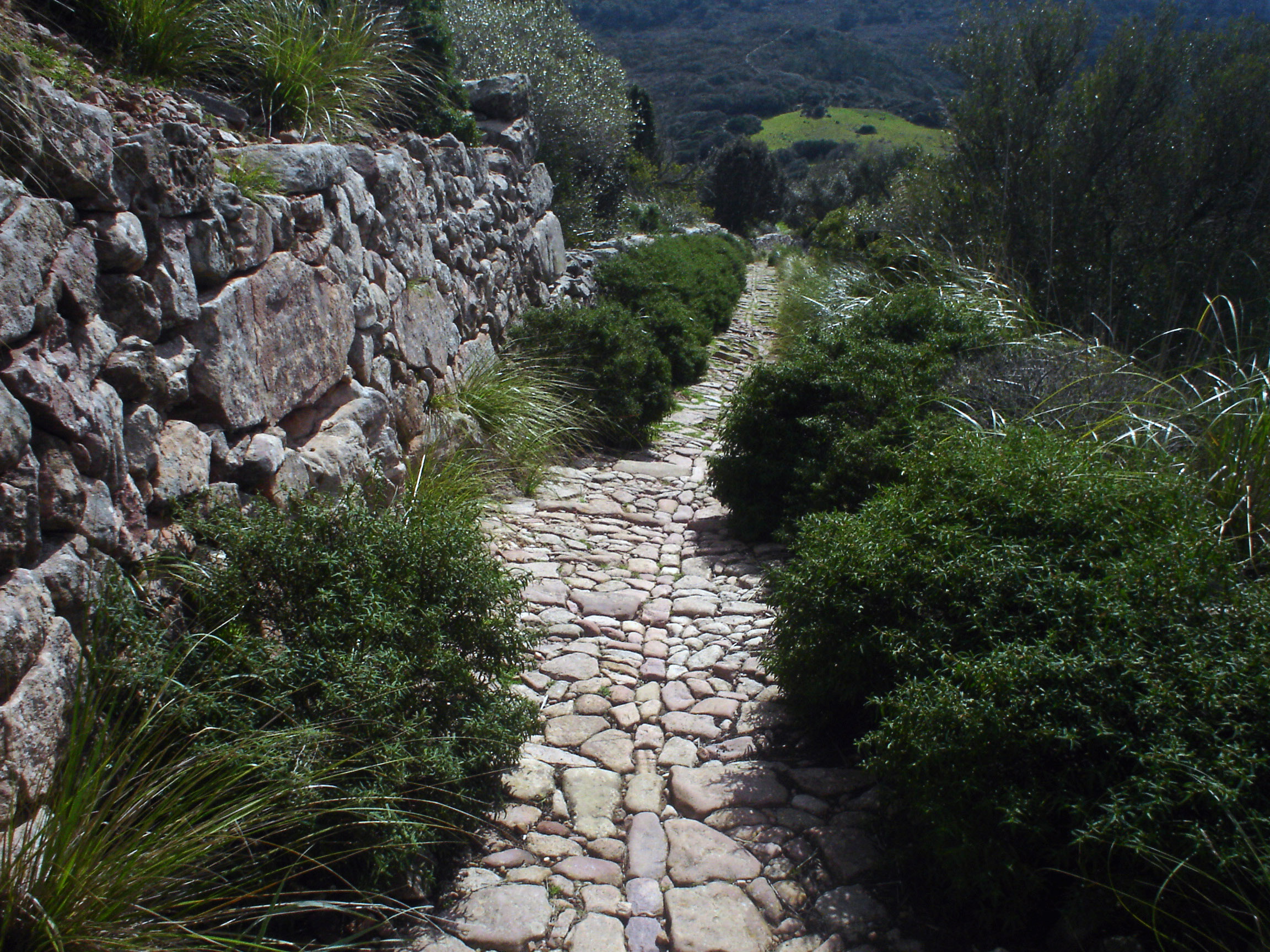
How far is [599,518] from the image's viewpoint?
19.1ft

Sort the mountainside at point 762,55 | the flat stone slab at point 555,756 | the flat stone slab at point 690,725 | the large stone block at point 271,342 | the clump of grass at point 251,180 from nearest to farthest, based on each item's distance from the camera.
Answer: the flat stone slab at point 555,756
the large stone block at point 271,342
the flat stone slab at point 690,725
the clump of grass at point 251,180
the mountainside at point 762,55

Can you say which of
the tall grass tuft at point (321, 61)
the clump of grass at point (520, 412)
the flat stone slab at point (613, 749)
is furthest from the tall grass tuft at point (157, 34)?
the flat stone slab at point (613, 749)

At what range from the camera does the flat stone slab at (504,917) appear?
239cm

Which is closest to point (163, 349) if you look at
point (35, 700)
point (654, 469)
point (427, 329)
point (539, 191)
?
point (35, 700)

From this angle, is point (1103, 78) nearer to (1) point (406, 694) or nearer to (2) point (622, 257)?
(2) point (622, 257)

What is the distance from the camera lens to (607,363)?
7.30 meters

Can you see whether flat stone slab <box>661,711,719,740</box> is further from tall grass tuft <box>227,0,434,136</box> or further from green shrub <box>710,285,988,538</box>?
tall grass tuft <box>227,0,434,136</box>

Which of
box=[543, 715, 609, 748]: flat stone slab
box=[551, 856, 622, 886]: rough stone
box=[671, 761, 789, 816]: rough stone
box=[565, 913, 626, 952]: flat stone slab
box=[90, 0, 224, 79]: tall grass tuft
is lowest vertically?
box=[543, 715, 609, 748]: flat stone slab

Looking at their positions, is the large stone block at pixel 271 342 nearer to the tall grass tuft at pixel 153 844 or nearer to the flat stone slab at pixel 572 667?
the tall grass tuft at pixel 153 844

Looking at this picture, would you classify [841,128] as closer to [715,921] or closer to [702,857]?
[702,857]

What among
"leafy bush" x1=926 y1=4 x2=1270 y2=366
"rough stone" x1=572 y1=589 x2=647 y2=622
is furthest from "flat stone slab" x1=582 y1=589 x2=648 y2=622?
"leafy bush" x1=926 y1=4 x2=1270 y2=366

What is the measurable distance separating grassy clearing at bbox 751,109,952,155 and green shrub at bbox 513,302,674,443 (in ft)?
124

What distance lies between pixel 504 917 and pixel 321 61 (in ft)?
16.9

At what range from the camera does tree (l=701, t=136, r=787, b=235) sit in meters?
26.9
